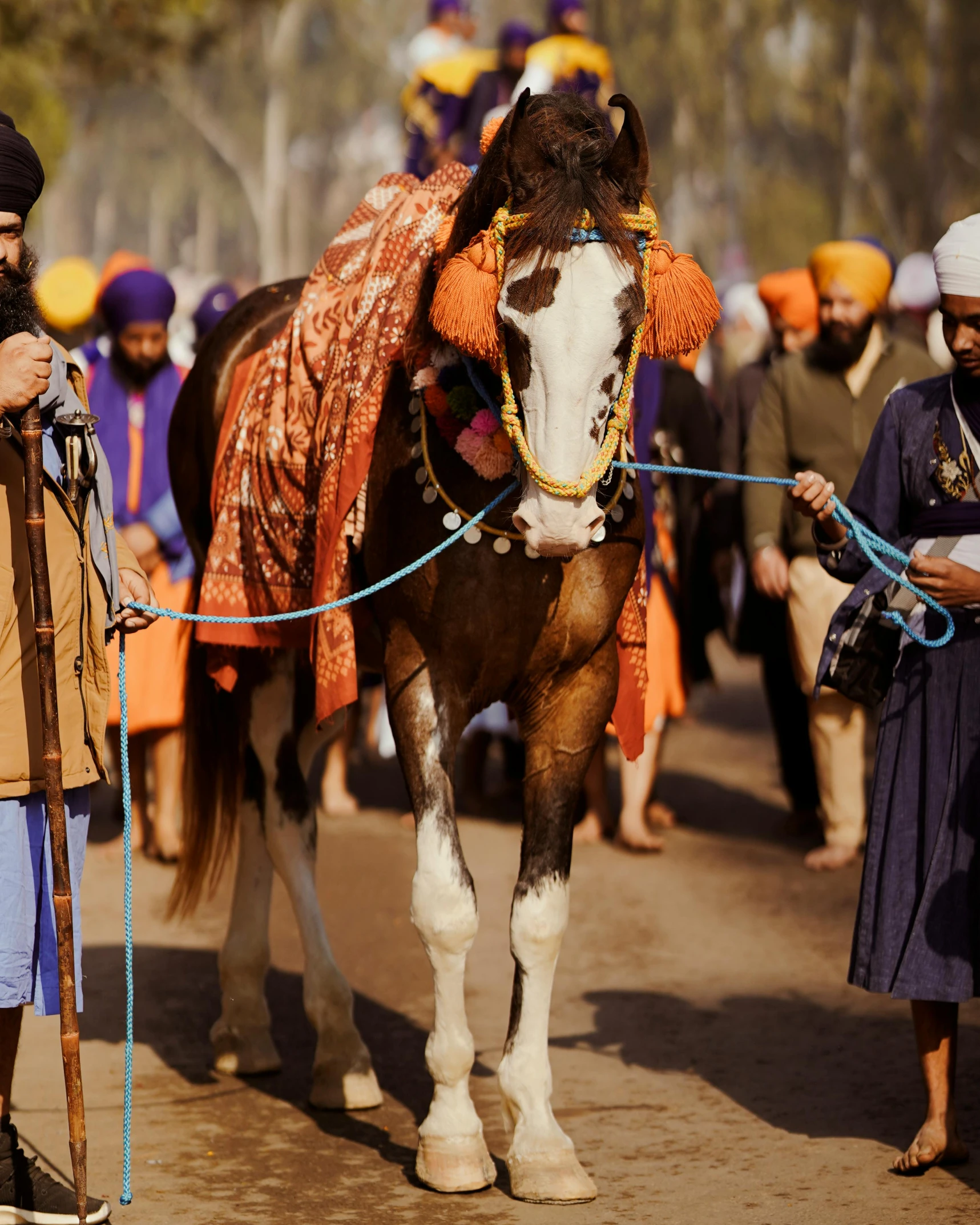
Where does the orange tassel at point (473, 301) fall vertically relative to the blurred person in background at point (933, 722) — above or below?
above

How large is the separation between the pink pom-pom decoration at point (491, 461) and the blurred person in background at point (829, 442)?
124 inches

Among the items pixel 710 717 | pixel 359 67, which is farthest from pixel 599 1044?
pixel 359 67

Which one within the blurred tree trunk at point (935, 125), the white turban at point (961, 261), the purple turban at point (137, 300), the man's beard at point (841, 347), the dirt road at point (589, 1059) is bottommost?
the dirt road at point (589, 1059)

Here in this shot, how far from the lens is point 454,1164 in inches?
169

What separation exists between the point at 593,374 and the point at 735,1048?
7.99 ft

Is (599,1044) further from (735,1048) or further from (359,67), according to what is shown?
(359,67)

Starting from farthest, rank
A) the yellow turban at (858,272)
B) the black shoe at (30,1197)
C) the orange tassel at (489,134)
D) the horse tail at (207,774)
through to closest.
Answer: the yellow turban at (858,272) < the horse tail at (207,774) < the orange tassel at (489,134) < the black shoe at (30,1197)

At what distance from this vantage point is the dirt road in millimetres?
4301

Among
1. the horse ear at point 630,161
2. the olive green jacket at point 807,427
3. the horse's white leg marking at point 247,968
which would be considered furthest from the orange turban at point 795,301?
the horse ear at point 630,161

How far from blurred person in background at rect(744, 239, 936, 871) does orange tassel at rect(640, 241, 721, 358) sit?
3.25 m

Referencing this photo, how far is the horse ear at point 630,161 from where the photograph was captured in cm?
395

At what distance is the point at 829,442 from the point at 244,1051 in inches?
142

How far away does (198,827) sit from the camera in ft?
19.1

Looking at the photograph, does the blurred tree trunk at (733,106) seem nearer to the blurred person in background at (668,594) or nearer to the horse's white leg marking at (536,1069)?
the blurred person in background at (668,594)
